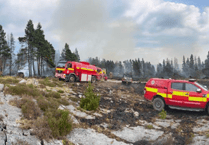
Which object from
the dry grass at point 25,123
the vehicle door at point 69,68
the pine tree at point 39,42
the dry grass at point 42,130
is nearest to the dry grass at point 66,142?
the dry grass at point 42,130

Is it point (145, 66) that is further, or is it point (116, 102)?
point (145, 66)

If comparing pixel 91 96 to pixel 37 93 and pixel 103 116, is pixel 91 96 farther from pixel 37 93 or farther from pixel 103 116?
pixel 37 93

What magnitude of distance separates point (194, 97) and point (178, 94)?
808mm

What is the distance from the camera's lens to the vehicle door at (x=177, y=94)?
8486 mm

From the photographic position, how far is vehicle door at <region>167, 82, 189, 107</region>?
8.49 metres

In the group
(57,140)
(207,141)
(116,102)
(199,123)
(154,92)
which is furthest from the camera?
(116,102)

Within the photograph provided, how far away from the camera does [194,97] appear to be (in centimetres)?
821

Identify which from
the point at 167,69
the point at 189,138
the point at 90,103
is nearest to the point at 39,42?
the point at 90,103

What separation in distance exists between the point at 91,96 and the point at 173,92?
191 inches

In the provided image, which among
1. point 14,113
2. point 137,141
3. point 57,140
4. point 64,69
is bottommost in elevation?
point 137,141

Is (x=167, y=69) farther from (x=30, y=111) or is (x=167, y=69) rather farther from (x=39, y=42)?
(x=30, y=111)

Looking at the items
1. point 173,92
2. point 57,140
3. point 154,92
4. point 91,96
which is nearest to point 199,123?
point 173,92

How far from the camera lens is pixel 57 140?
449 centimetres

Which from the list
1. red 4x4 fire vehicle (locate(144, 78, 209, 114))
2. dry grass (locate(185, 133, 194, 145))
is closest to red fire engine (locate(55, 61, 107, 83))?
red 4x4 fire vehicle (locate(144, 78, 209, 114))
